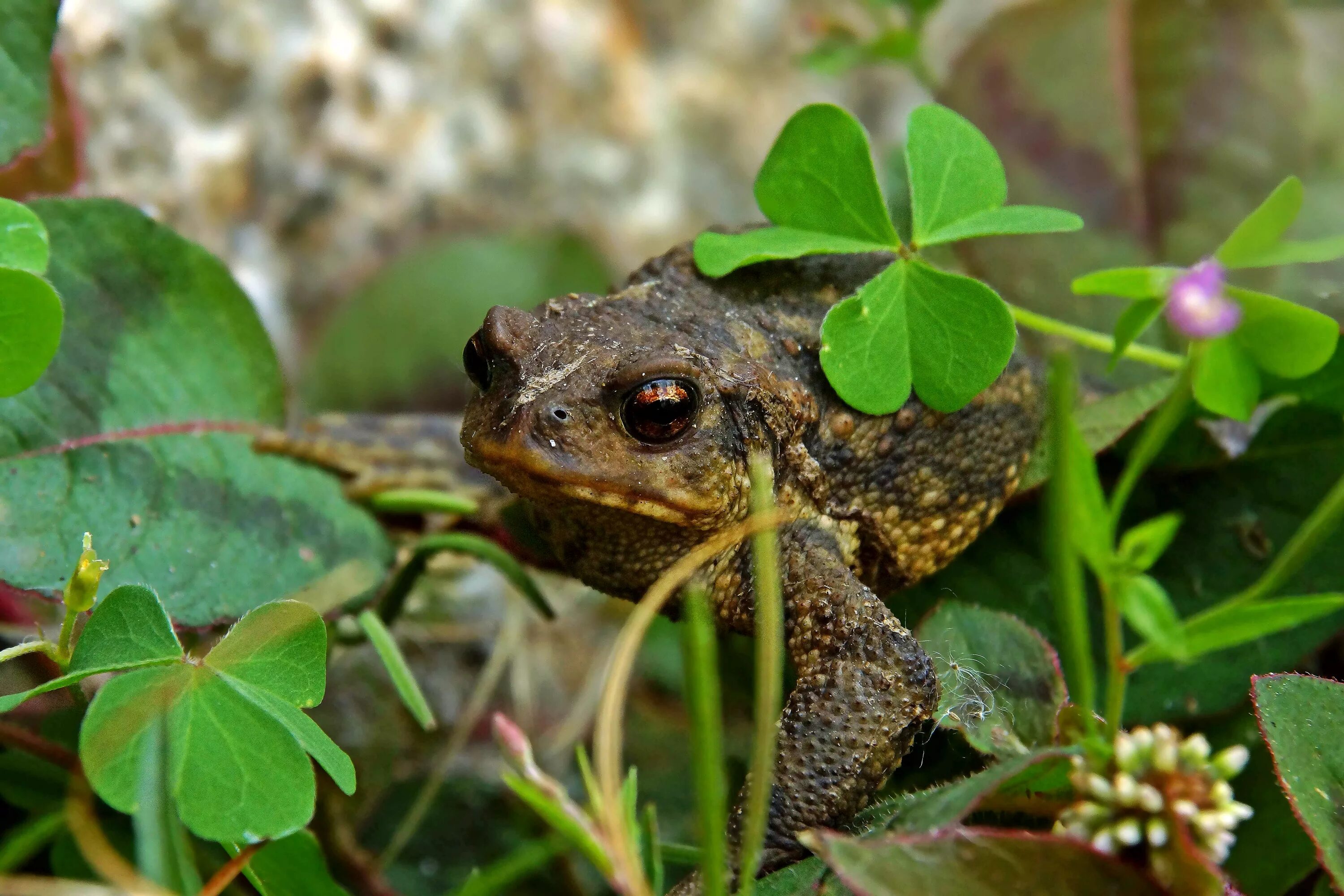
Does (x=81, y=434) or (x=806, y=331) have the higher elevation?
(x=806, y=331)

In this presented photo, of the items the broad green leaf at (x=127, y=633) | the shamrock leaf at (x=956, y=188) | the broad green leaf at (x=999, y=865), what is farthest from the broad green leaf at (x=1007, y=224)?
the broad green leaf at (x=127, y=633)

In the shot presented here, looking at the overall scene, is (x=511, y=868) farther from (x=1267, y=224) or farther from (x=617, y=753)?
(x=1267, y=224)

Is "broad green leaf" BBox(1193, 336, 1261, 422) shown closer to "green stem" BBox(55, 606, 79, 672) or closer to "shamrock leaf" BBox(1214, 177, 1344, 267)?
"shamrock leaf" BBox(1214, 177, 1344, 267)

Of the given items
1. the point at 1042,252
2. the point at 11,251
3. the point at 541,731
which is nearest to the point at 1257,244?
the point at 1042,252

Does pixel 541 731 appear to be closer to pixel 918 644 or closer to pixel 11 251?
pixel 918 644

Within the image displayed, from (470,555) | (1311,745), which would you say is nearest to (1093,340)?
(1311,745)

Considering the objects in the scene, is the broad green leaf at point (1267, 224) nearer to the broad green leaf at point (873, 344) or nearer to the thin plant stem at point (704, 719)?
the broad green leaf at point (873, 344)
